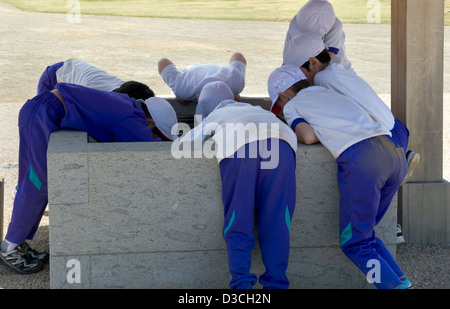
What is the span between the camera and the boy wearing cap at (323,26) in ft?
13.3

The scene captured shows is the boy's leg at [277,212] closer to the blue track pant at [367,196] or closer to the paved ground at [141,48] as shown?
the blue track pant at [367,196]

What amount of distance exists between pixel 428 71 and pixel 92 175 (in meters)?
2.12

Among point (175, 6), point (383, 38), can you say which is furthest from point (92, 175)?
point (175, 6)

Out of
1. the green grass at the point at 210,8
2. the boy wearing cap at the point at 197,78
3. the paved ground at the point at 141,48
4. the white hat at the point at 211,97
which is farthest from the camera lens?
the green grass at the point at 210,8

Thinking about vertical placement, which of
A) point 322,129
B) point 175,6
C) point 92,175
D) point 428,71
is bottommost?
point 92,175

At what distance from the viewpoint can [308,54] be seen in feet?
12.1

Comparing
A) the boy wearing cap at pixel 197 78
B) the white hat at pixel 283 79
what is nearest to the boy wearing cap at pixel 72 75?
the boy wearing cap at pixel 197 78

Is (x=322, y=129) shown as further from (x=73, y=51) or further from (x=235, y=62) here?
(x=73, y=51)

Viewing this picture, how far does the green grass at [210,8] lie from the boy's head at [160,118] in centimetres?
1463

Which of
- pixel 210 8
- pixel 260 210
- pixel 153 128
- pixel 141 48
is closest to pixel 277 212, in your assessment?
pixel 260 210

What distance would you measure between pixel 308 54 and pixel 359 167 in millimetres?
984

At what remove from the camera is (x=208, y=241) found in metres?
3.10

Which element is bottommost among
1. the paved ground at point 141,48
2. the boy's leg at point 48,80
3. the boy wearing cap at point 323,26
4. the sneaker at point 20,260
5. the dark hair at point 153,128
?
the sneaker at point 20,260

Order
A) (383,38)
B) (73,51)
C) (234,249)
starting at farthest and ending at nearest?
1. (383,38)
2. (73,51)
3. (234,249)
